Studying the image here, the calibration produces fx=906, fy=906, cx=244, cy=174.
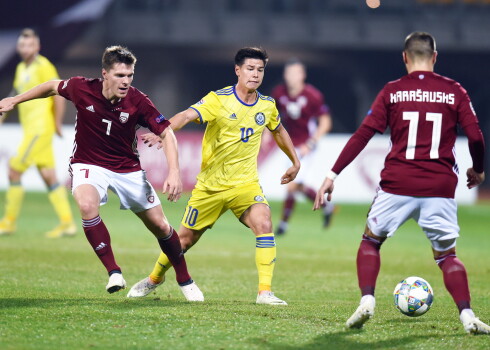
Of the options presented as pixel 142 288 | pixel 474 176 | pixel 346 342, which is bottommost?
pixel 346 342

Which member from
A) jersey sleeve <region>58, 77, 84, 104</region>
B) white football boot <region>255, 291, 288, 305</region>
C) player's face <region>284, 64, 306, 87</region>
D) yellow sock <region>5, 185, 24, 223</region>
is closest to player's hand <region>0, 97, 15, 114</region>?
jersey sleeve <region>58, 77, 84, 104</region>

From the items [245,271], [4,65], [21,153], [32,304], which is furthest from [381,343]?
[4,65]

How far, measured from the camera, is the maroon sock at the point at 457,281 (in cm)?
600

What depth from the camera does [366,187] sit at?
20.5 metres

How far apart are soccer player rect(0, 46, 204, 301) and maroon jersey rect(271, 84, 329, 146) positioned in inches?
287

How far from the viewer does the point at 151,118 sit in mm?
7152

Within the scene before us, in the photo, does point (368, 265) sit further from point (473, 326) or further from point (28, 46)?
point (28, 46)

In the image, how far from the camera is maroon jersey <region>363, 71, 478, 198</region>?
19.6 ft

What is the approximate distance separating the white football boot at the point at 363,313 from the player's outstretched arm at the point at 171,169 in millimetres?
1581

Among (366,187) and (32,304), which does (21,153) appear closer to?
(32,304)

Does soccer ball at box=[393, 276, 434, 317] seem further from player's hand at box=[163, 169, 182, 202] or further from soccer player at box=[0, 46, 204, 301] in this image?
player's hand at box=[163, 169, 182, 202]

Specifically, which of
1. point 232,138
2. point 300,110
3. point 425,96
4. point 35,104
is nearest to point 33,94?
point 232,138

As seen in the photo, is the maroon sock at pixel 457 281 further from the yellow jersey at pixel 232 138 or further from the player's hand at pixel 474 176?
the yellow jersey at pixel 232 138

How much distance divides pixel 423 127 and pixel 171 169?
6.37 feet
